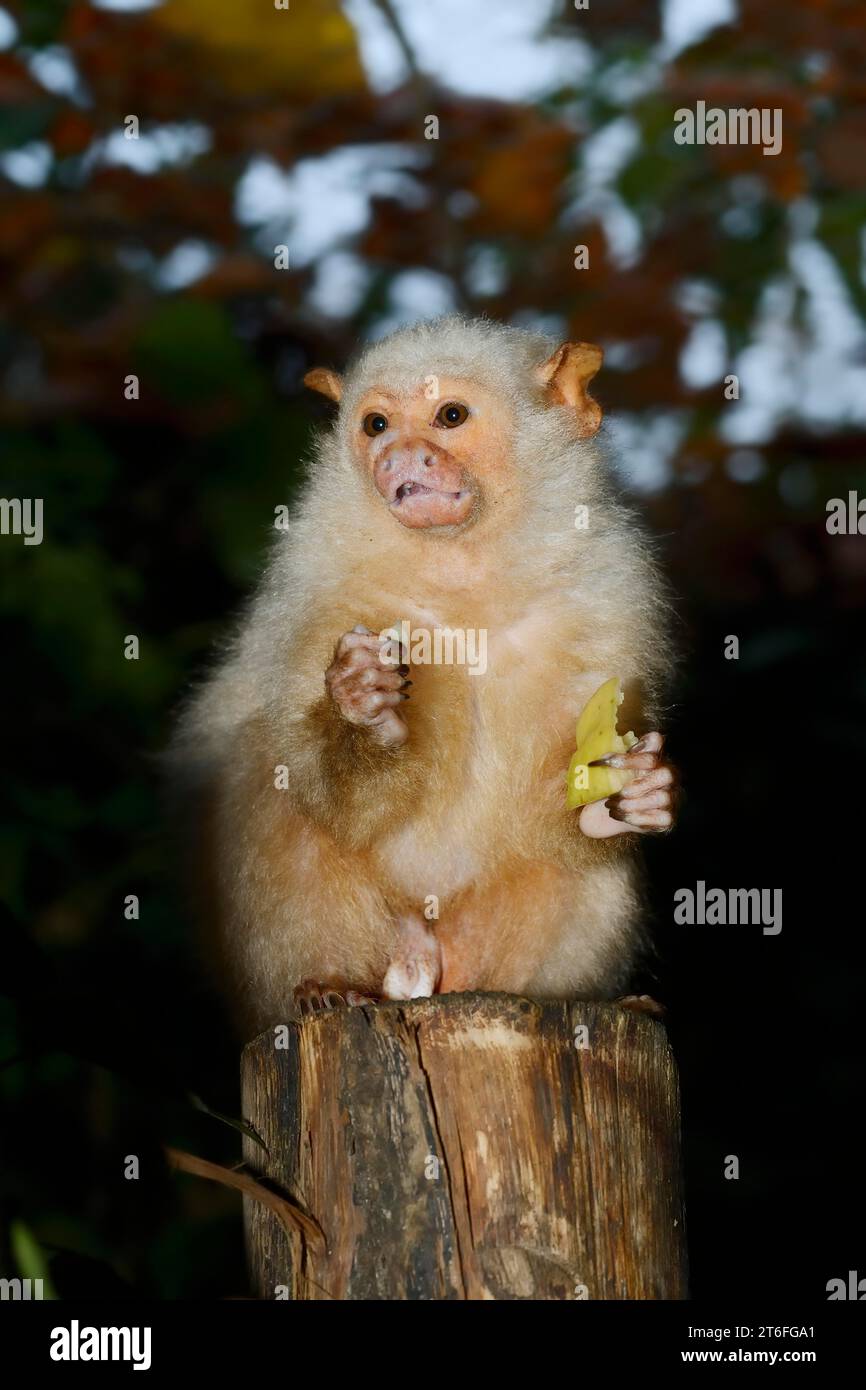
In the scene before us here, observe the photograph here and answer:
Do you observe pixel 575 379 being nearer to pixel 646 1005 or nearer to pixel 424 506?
pixel 424 506

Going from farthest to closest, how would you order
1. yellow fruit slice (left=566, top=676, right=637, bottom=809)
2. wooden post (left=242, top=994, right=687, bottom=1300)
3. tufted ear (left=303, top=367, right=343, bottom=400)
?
1. tufted ear (left=303, top=367, right=343, bottom=400)
2. yellow fruit slice (left=566, top=676, right=637, bottom=809)
3. wooden post (left=242, top=994, right=687, bottom=1300)

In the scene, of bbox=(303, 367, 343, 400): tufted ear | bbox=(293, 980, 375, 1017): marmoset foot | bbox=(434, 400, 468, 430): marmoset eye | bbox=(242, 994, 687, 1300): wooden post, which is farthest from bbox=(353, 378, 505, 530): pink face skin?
bbox=(242, 994, 687, 1300): wooden post

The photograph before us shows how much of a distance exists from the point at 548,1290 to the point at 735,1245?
166 inches

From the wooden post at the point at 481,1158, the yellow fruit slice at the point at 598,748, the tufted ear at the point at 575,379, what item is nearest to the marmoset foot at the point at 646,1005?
the yellow fruit slice at the point at 598,748

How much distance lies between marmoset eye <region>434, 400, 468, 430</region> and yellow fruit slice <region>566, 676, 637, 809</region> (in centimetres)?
83

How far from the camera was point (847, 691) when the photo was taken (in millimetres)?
7789

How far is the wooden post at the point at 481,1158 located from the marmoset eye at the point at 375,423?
175 centimetres

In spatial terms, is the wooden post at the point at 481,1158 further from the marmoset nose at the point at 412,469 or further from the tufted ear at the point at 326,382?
the tufted ear at the point at 326,382

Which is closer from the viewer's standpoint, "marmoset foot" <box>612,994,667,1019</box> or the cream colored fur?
"marmoset foot" <box>612,994,667,1019</box>

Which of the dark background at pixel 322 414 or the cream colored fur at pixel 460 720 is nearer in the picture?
the cream colored fur at pixel 460 720

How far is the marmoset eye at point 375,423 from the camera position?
13.6 feet

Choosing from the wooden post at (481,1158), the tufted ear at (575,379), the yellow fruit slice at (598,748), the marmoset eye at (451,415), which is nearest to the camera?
the wooden post at (481,1158)

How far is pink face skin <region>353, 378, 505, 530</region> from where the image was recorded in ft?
12.8

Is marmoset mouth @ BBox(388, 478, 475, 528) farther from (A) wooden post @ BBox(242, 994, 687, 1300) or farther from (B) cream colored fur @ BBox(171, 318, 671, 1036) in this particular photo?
(A) wooden post @ BBox(242, 994, 687, 1300)
